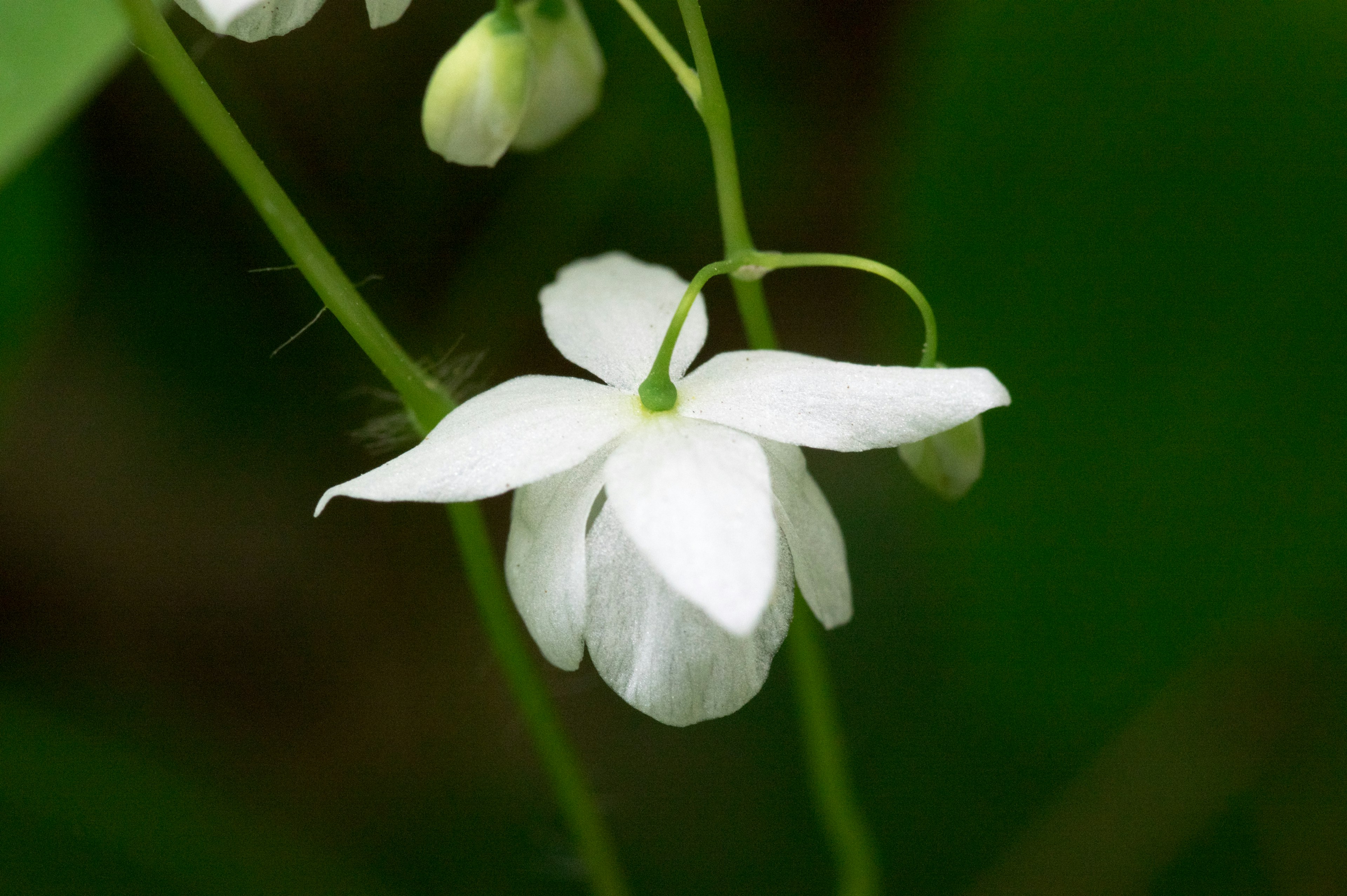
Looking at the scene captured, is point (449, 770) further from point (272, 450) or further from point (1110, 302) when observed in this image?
point (1110, 302)

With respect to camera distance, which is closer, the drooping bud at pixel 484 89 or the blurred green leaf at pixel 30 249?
the drooping bud at pixel 484 89

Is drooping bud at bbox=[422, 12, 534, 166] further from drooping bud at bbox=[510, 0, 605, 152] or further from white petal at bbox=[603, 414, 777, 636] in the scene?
white petal at bbox=[603, 414, 777, 636]

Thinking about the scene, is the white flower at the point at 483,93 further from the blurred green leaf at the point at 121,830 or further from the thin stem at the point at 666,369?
the blurred green leaf at the point at 121,830

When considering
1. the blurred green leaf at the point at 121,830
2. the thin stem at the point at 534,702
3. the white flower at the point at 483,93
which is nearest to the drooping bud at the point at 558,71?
the white flower at the point at 483,93

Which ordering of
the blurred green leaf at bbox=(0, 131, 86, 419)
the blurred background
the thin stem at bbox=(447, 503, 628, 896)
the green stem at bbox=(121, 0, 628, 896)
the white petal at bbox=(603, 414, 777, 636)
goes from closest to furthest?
the white petal at bbox=(603, 414, 777, 636) < the green stem at bbox=(121, 0, 628, 896) < the thin stem at bbox=(447, 503, 628, 896) < the blurred green leaf at bbox=(0, 131, 86, 419) < the blurred background

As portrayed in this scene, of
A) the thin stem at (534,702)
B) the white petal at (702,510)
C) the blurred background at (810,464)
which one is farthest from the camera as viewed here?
the blurred background at (810,464)

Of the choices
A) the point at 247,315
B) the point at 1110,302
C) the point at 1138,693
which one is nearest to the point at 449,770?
the point at 247,315

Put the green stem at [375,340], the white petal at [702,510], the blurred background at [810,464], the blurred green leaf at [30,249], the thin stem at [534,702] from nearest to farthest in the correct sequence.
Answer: the white petal at [702,510] → the green stem at [375,340] → the thin stem at [534,702] → the blurred green leaf at [30,249] → the blurred background at [810,464]

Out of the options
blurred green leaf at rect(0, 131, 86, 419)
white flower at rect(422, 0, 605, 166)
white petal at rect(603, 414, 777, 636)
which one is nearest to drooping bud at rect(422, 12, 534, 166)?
white flower at rect(422, 0, 605, 166)
